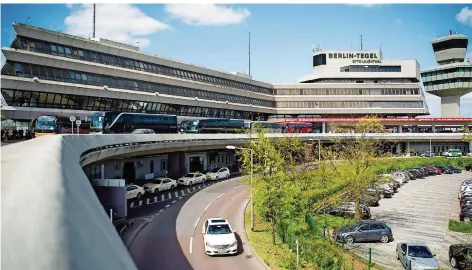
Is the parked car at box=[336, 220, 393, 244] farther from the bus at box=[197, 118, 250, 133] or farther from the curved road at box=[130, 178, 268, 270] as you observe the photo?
the bus at box=[197, 118, 250, 133]

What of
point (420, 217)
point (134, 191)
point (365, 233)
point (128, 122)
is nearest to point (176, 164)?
point (128, 122)

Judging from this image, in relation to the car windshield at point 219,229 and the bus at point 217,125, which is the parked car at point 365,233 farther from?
the bus at point 217,125

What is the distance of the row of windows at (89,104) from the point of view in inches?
1797

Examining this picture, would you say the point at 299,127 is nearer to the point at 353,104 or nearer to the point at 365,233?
the point at 353,104

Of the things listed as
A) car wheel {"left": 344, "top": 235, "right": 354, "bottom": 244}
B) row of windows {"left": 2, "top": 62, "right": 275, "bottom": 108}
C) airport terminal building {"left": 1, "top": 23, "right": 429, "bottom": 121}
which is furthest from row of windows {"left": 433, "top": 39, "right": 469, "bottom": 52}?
car wheel {"left": 344, "top": 235, "right": 354, "bottom": 244}

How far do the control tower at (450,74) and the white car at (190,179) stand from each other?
84524 mm

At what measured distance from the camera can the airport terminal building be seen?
152 feet

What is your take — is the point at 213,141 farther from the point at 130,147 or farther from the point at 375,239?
the point at 375,239

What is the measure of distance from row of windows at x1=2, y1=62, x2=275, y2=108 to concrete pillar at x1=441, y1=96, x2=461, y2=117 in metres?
66.8

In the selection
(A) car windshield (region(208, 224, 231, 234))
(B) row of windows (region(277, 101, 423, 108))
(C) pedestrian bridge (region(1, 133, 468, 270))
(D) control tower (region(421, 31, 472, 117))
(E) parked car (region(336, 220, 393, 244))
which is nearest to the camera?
(C) pedestrian bridge (region(1, 133, 468, 270))

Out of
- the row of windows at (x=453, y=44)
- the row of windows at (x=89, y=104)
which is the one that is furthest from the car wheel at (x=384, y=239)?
the row of windows at (x=453, y=44)

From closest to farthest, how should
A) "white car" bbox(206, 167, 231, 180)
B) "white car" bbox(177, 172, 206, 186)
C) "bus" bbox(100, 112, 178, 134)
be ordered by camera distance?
"bus" bbox(100, 112, 178, 134)
"white car" bbox(177, 172, 206, 186)
"white car" bbox(206, 167, 231, 180)

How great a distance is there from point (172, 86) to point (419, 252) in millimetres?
53572

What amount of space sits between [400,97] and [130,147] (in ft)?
296
